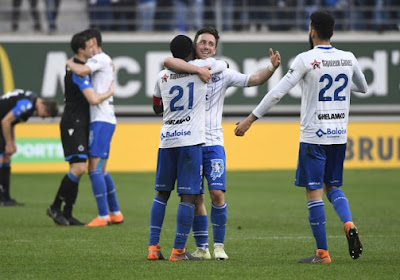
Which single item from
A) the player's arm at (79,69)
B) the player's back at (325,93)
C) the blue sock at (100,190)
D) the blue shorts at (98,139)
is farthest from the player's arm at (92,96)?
the player's back at (325,93)

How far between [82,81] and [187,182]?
3.76m

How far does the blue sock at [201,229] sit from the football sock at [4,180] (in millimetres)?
6569

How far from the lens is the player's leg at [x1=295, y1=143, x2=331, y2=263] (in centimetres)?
775

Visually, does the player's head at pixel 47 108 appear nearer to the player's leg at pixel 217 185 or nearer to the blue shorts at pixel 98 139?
the blue shorts at pixel 98 139

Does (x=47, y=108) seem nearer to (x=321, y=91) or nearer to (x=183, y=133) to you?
(x=183, y=133)

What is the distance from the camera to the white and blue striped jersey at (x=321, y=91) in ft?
25.4

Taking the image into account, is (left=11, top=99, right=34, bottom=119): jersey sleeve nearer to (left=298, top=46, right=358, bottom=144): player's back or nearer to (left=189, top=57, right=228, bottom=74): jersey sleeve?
(left=189, top=57, right=228, bottom=74): jersey sleeve

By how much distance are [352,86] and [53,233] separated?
Result: 4055mm

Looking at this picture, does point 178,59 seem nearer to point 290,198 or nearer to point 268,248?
point 268,248

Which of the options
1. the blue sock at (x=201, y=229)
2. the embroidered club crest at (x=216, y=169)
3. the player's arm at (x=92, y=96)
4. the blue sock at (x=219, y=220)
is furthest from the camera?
the player's arm at (x=92, y=96)

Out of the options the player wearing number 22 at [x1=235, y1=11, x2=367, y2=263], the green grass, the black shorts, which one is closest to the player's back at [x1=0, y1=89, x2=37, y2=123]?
the green grass

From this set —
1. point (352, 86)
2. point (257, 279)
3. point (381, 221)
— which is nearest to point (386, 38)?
point (381, 221)

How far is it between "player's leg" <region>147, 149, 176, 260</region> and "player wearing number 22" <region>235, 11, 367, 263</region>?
2.25 ft

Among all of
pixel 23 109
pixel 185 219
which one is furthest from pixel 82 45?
pixel 185 219
